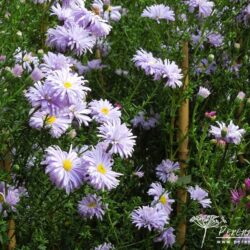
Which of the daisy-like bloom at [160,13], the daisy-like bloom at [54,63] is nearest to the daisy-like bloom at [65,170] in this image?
the daisy-like bloom at [54,63]

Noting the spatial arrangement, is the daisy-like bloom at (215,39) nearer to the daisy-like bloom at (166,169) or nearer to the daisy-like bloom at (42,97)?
the daisy-like bloom at (166,169)

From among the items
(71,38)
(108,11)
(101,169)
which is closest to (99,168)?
(101,169)

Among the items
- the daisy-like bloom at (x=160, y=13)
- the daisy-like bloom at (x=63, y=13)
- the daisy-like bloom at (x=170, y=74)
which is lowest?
the daisy-like bloom at (x=170, y=74)

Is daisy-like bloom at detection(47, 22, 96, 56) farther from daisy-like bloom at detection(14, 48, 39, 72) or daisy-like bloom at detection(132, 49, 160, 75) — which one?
daisy-like bloom at detection(132, 49, 160, 75)

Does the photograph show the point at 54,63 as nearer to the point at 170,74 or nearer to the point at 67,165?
the point at 67,165

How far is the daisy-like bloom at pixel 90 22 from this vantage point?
1497mm

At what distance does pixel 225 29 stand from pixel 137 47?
37cm

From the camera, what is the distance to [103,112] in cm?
149

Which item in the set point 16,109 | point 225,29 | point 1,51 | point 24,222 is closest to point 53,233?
point 24,222

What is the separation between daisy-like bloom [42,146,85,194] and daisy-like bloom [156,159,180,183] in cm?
67

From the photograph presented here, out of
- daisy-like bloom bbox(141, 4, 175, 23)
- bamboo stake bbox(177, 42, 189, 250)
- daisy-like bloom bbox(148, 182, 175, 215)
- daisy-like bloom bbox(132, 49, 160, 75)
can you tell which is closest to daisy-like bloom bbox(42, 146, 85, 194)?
daisy-like bloom bbox(148, 182, 175, 215)

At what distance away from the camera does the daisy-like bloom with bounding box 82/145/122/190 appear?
1173 millimetres

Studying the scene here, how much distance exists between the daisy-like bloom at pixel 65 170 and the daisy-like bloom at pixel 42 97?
0.09m

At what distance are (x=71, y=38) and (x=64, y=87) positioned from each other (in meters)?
0.31
